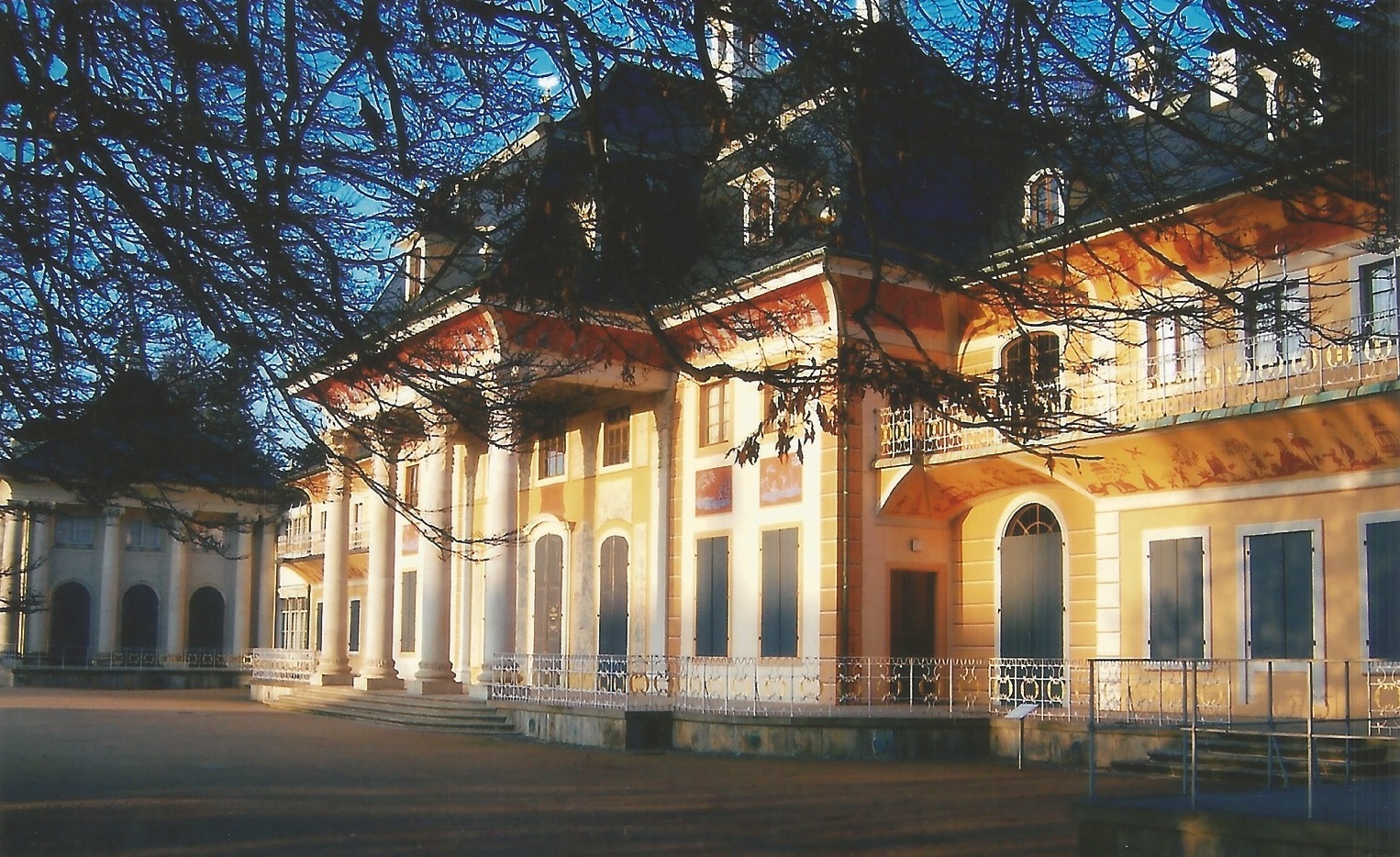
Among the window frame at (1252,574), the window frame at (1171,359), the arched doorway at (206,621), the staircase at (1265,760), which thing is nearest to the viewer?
the staircase at (1265,760)

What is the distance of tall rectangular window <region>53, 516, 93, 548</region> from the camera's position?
48.1m

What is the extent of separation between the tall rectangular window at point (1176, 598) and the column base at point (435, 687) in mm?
13224

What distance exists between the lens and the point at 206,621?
5159cm

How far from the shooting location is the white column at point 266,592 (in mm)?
51094

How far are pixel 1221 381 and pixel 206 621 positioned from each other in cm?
4128

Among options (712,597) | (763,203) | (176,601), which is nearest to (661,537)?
(712,597)

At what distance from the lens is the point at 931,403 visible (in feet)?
26.6

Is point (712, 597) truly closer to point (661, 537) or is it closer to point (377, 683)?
point (661, 537)

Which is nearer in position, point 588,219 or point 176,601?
point 588,219

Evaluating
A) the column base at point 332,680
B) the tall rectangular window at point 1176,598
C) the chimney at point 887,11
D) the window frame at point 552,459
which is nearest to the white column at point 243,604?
Result: the column base at point 332,680

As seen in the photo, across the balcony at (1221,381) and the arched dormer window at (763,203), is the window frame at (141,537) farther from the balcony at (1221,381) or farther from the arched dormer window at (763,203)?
the arched dormer window at (763,203)

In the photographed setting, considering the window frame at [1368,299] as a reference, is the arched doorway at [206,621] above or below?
below

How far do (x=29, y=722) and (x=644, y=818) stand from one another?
17109 mm

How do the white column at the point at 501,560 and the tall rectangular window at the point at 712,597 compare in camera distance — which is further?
the white column at the point at 501,560
